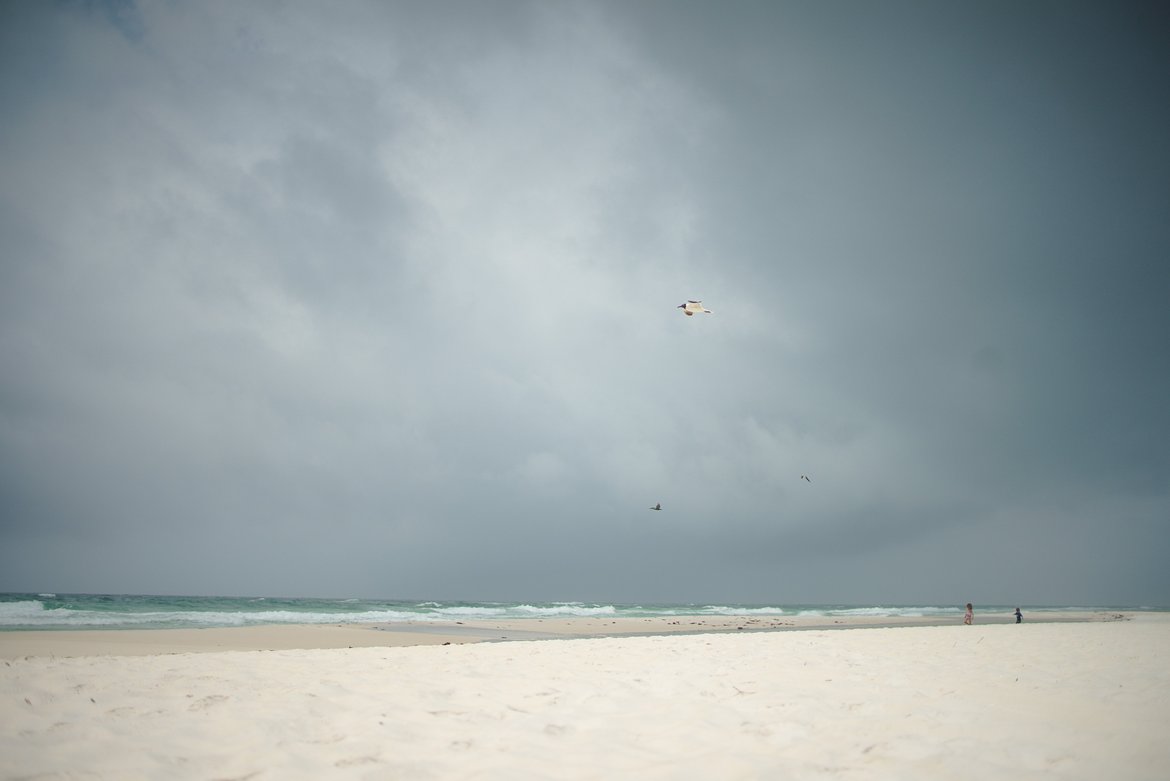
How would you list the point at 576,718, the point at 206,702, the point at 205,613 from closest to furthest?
the point at 576,718, the point at 206,702, the point at 205,613

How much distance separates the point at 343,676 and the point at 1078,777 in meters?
8.57

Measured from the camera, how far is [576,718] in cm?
633

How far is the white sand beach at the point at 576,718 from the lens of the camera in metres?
4.77

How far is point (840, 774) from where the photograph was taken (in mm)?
4602

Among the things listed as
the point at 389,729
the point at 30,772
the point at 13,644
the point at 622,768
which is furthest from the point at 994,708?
the point at 13,644

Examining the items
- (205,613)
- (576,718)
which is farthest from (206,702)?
(205,613)

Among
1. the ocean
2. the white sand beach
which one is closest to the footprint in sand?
the white sand beach

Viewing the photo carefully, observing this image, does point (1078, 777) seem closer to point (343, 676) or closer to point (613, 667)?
point (613, 667)

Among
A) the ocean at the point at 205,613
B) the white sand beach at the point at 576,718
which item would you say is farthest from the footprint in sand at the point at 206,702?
the ocean at the point at 205,613

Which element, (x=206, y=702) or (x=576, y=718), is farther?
(x=206, y=702)

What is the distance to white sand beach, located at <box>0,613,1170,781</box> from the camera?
4.77 m

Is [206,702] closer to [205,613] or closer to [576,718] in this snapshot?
[576,718]

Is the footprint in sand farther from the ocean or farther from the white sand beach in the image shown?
the ocean

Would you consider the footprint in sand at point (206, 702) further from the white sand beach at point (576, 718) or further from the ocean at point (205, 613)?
the ocean at point (205, 613)
